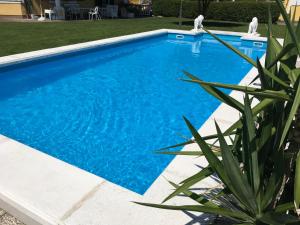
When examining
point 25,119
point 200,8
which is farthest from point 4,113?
point 200,8

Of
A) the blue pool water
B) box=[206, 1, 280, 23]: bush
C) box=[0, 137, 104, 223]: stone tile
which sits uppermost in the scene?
box=[206, 1, 280, 23]: bush

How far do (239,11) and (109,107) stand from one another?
20.8 meters

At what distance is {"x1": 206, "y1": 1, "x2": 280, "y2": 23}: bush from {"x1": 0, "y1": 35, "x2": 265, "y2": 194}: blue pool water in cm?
1405

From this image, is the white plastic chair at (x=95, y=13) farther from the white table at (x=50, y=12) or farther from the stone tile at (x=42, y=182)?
the stone tile at (x=42, y=182)

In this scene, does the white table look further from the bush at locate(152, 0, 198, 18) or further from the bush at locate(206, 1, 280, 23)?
the bush at locate(206, 1, 280, 23)

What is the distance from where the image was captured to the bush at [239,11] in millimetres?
22808

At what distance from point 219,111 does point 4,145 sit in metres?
3.64

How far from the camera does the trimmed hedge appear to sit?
22.9 m

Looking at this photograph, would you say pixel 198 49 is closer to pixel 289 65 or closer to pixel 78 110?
pixel 78 110

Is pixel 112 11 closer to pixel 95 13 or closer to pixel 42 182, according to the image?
pixel 95 13

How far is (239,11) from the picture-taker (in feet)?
77.9

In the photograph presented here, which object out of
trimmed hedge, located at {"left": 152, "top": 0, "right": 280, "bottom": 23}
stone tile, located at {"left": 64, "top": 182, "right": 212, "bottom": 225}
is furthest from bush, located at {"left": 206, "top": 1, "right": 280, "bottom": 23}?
stone tile, located at {"left": 64, "top": 182, "right": 212, "bottom": 225}

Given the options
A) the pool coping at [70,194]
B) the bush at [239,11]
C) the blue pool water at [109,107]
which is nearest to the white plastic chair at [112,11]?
the bush at [239,11]

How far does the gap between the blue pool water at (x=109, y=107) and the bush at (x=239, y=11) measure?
1405cm
